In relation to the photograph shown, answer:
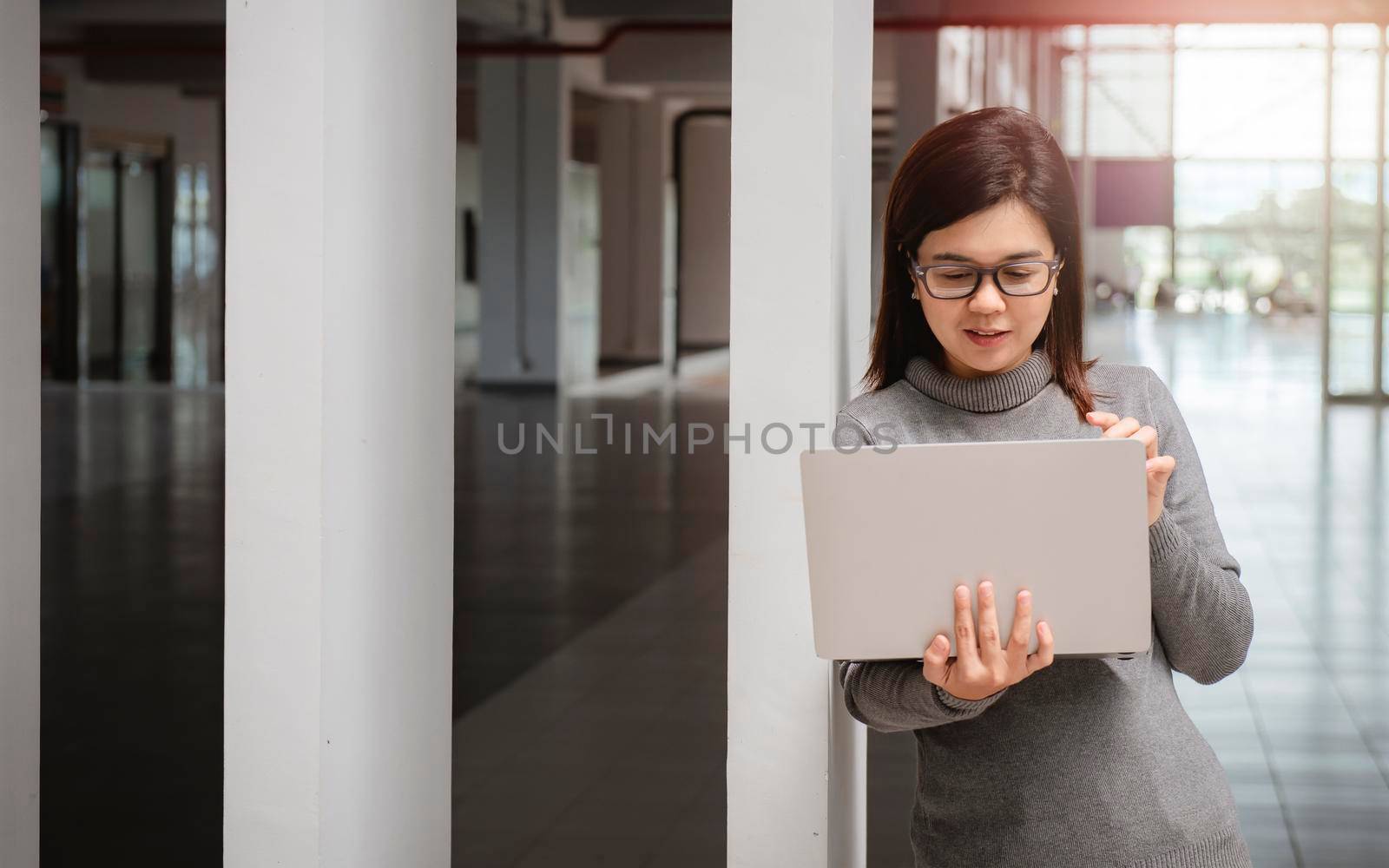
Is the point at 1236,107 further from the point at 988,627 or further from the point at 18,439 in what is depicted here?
the point at 988,627

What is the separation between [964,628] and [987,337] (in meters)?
0.37

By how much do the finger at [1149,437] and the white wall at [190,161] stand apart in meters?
20.2

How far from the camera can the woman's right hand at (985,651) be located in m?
1.66

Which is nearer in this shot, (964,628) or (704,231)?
(964,628)

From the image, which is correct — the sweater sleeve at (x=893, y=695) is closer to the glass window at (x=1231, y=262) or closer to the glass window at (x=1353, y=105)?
the glass window at (x=1353, y=105)

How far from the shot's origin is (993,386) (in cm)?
190

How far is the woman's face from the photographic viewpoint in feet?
5.94

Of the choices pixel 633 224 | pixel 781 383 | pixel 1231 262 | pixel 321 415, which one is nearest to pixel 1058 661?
pixel 781 383

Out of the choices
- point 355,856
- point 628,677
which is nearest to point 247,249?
point 355,856

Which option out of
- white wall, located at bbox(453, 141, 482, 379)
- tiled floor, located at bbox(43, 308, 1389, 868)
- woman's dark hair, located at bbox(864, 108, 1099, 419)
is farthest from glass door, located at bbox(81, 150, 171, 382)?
woman's dark hair, located at bbox(864, 108, 1099, 419)

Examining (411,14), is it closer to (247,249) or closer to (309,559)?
(247,249)

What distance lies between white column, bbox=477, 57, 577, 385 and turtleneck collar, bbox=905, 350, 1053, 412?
17.0 meters

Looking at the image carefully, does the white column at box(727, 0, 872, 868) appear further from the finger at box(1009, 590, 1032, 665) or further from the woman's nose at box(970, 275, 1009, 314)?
the finger at box(1009, 590, 1032, 665)

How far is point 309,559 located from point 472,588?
5.10 metres
